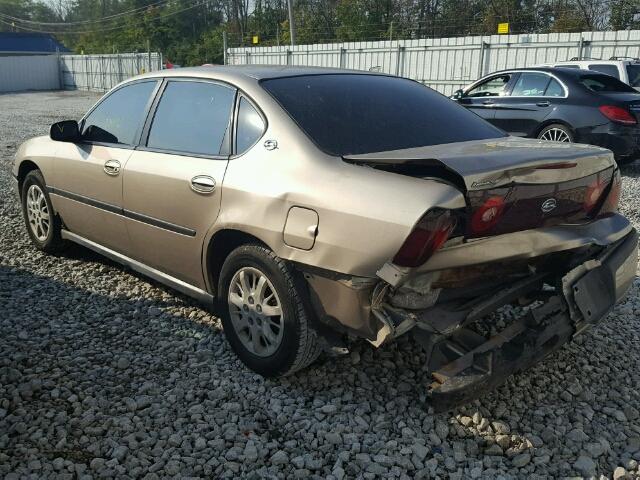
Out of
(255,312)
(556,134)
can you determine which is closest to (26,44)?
(556,134)

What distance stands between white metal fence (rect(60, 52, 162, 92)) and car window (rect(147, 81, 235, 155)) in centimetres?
2590

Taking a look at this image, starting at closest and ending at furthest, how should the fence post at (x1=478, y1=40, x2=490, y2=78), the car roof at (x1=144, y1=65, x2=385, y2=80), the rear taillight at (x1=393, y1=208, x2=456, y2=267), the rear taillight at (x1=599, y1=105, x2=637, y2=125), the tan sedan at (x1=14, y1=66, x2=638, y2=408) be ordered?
the rear taillight at (x1=393, y1=208, x2=456, y2=267), the tan sedan at (x1=14, y1=66, x2=638, y2=408), the car roof at (x1=144, y1=65, x2=385, y2=80), the rear taillight at (x1=599, y1=105, x2=637, y2=125), the fence post at (x1=478, y1=40, x2=490, y2=78)

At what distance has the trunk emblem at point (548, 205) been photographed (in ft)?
9.30

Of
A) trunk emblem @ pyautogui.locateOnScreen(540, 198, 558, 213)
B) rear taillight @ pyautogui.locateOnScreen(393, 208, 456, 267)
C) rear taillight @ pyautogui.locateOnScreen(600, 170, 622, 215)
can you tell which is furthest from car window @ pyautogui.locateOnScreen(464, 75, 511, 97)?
Result: rear taillight @ pyautogui.locateOnScreen(393, 208, 456, 267)

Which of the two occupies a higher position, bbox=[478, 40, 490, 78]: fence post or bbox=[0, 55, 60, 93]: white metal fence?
bbox=[478, 40, 490, 78]: fence post

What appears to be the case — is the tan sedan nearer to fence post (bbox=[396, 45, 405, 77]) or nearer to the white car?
the white car

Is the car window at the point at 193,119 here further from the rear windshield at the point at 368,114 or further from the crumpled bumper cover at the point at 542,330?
the crumpled bumper cover at the point at 542,330

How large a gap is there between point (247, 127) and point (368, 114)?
67 cm

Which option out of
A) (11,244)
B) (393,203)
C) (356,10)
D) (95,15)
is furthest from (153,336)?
(95,15)

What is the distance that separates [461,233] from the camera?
2.66 metres

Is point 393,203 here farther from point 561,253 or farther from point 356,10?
point 356,10

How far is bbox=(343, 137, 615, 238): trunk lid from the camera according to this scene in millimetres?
2607

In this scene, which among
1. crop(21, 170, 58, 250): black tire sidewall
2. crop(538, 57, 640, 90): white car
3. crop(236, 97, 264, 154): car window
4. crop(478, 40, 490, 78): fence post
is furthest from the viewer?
crop(478, 40, 490, 78): fence post

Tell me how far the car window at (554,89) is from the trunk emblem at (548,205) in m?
7.19
